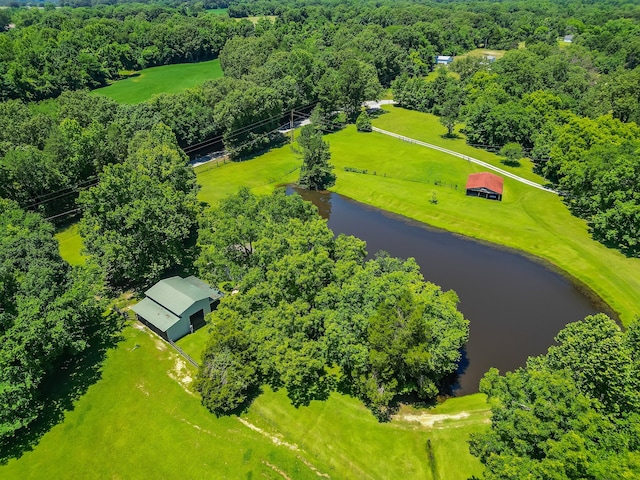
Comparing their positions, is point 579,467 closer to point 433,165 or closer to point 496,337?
point 496,337

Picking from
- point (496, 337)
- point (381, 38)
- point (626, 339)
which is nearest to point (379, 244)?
point (496, 337)

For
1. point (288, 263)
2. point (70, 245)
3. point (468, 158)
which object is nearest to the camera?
point (288, 263)

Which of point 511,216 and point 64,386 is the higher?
point 511,216

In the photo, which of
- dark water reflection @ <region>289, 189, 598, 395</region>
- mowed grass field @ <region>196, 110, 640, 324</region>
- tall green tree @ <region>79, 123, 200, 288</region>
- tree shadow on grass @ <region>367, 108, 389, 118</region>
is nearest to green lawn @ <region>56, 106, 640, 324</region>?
mowed grass field @ <region>196, 110, 640, 324</region>

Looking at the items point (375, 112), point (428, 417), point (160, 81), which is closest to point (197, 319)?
point (428, 417)

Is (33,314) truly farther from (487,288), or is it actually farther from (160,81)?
(160,81)

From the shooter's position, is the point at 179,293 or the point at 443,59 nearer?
the point at 179,293
